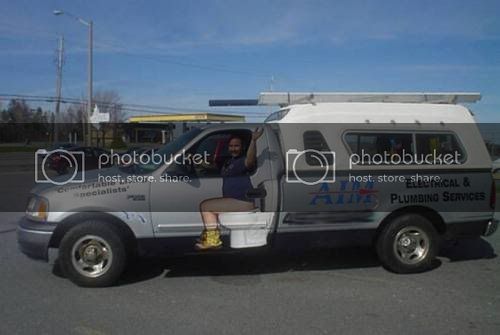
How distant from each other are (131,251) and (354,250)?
3.38 meters

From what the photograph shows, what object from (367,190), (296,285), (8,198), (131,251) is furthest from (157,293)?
(8,198)

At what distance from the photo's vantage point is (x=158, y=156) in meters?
5.45

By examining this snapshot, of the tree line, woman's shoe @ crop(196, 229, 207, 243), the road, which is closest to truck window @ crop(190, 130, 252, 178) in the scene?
woman's shoe @ crop(196, 229, 207, 243)

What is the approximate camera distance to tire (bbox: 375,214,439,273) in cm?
565

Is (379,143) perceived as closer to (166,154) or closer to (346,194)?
(346,194)

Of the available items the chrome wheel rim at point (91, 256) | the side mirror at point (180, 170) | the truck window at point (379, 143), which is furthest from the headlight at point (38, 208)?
the truck window at point (379, 143)

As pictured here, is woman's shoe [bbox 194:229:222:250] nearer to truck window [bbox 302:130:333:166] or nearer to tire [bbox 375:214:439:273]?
truck window [bbox 302:130:333:166]

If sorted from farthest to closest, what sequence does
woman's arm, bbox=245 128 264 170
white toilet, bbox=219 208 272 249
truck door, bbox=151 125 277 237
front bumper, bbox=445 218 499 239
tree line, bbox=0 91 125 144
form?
tree line, bbox=0 91 125 144, front bumper, bbox=445 218 499 239, woman's arm, bbox=245 128 264 170, white toilet, bbox=219 208 272 249, truck door, bbox=151 125 277 237

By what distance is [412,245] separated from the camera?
18.9ft

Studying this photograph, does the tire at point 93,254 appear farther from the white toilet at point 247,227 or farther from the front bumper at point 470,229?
the front bumper at point 470,229

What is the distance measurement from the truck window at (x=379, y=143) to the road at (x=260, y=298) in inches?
60.6

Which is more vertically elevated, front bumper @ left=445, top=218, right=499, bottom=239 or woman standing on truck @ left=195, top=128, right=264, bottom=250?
woman standing on truck @ left=195, top=128, right=264, bottom=250

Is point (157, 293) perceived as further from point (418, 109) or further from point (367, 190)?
point (418, 109)

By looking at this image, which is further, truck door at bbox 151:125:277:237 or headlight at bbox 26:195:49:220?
truck door at bbox 151:125:277:237
